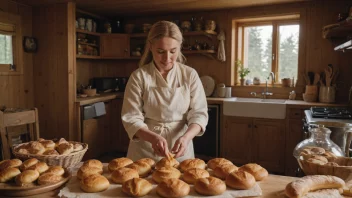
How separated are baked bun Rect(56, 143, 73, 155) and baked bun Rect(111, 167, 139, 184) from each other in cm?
26

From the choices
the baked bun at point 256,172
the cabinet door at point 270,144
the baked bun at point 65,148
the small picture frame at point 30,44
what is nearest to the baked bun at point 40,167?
the baked bun at point 65,148

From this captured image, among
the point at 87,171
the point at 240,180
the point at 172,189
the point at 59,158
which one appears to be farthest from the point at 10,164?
the point at 240,180

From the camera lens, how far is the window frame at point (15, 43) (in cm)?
367

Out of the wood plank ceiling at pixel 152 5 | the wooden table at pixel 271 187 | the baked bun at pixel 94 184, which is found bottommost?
the wooden table at pixel 271 187

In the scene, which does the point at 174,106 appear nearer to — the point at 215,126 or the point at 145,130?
the point at 145,130

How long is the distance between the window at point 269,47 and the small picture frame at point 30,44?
9.16ft

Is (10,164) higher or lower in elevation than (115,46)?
lower

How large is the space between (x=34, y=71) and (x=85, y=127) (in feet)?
3.34

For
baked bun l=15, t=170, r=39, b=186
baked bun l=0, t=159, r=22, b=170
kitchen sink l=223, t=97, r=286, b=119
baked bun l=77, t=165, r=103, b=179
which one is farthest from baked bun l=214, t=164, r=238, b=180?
kitchen sink l=223, t=97, r=286, b=119

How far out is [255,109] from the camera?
378 centimetres

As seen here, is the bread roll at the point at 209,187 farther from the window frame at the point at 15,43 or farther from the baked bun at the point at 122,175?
the window frame at the point at 15,43

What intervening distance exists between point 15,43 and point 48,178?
3230mm

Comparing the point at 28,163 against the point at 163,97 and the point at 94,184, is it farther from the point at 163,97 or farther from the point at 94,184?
the point at 163,97

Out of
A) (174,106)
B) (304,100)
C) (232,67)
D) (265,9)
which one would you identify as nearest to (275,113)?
(304,100)
